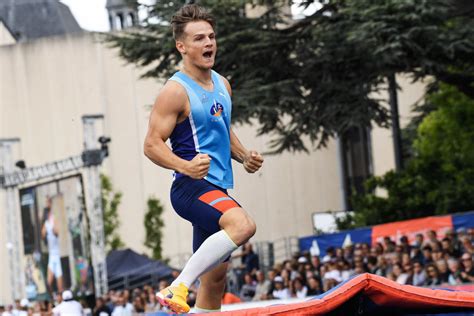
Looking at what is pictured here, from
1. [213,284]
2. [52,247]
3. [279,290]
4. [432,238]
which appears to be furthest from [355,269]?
[213,284]

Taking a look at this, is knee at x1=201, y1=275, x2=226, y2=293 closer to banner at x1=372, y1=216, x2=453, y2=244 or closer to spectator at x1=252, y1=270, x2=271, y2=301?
banner at x1=372, y1=216, x2=453, y2=244

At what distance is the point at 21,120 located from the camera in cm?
4934

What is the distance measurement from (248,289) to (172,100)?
16135mm

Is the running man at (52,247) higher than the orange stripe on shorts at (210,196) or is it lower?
lower

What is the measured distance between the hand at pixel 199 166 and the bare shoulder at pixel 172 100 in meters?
0.33

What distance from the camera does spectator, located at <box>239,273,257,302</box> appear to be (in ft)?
73.0

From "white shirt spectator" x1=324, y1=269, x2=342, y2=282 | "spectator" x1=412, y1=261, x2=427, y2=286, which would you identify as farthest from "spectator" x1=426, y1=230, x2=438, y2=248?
"white shirt spectator" x1=324, y1=269, x2=342, y2=282

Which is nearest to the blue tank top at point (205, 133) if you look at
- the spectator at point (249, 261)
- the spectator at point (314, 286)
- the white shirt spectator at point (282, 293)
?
the spectator at point (314, 286)

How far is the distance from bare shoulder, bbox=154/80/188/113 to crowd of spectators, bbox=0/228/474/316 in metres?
9.33

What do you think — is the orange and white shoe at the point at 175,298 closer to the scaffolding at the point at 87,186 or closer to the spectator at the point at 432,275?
the spectator at the point at 432,275

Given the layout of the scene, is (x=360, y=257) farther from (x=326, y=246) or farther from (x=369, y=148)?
(x=369, y=148)

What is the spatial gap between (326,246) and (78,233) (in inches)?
288

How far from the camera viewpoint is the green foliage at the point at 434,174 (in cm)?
2803

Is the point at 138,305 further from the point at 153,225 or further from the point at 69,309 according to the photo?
the point at 153,225
